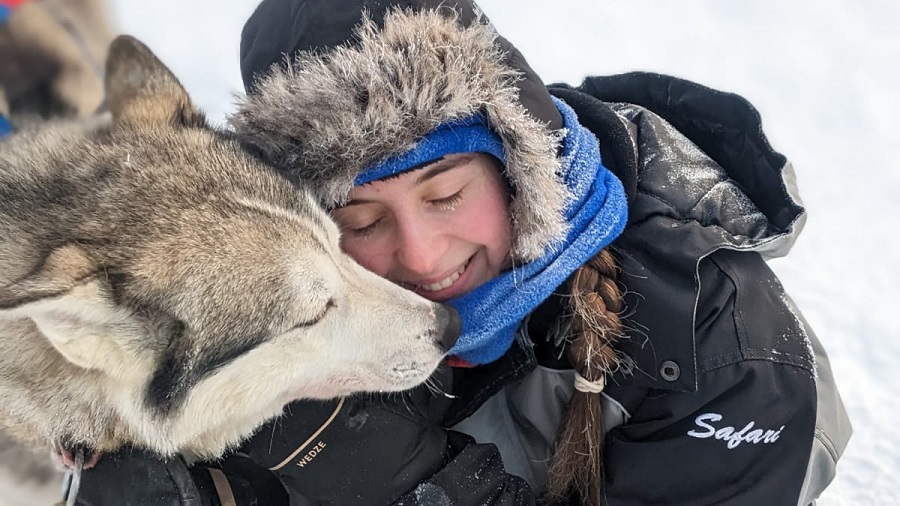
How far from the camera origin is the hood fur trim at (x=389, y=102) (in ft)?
4.65

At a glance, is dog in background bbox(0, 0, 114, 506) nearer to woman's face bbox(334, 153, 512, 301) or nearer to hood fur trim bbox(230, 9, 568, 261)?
hood fur trim bbox(230, 9, 568, 261)

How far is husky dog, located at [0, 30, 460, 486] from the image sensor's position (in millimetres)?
1286

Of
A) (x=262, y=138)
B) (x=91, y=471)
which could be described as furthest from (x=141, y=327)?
(x=262, y=138)

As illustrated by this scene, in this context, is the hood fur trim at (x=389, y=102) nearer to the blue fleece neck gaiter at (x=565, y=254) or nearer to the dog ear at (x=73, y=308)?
the blue fleece neck gaiter at (x=565, y=254)

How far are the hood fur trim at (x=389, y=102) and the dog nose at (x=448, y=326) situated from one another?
0.31m

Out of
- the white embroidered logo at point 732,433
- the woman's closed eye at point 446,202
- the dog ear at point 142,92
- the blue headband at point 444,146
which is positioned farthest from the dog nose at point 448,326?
the dog ear at point 142,92

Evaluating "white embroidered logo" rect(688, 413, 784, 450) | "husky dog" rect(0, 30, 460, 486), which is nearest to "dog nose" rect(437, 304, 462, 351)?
"husky dog" rect(0, 30, 460, 486)

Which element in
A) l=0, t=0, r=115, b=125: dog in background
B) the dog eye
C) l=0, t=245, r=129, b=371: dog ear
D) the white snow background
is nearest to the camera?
l=0, t=245, r=129, b=371: dog ear

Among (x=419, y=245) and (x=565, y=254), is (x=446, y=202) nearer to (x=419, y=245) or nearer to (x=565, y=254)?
(x=419, y=245)

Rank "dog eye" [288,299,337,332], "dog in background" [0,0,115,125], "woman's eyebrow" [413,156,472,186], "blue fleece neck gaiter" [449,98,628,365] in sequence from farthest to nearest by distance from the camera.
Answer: "blue fleece neck gaiter" [449,98,628,365] → "woman's eyebrow" [413,156,472,186] → "dog eye" [288,299,337,332] → "dog in background" [0,0,115,125]

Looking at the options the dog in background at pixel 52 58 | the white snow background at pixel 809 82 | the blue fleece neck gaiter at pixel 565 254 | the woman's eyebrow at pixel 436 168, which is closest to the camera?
the dog in background at pixel 52 58

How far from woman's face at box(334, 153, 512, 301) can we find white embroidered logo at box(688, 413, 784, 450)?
62 cm

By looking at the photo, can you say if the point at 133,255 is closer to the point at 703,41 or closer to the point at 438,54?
the point at 438,54

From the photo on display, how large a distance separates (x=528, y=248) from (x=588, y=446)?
1.77 feet
